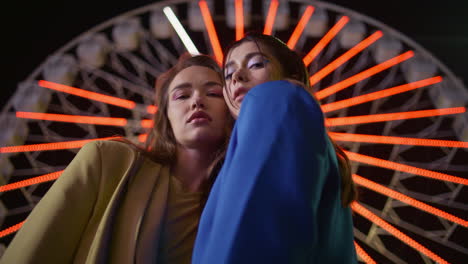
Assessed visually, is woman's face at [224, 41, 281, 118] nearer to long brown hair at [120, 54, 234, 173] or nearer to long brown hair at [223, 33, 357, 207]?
long brown hair at [223, 33, 357, 207]

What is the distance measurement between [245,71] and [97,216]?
64cm

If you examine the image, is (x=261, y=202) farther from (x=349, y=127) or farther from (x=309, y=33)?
(x=309, y=33)

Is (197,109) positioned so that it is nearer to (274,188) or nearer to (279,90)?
(279,90)

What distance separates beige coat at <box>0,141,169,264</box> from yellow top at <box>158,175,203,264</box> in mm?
58

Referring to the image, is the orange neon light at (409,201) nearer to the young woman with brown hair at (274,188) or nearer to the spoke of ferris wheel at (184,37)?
the spoke of ferris wheel at (184,37)

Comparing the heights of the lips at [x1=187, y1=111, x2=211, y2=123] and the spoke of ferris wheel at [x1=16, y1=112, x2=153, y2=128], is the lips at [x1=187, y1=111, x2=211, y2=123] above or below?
below

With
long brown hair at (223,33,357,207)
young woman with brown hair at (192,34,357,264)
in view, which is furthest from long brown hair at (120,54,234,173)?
young woman with brown hair at (192,34,357,264)

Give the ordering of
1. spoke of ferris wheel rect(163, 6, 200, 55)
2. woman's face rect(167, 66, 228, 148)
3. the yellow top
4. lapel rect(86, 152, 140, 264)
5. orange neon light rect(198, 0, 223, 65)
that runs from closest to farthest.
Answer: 1. lapel rect(86, 152, 140, 264)
2. the yellow top
3. woman's face rect(167, 66, 228, 148)
4. spoke of ferris wheel rect(163, 6, 200, 55)
5. orange neon light rect(198, 0, 223, 65)

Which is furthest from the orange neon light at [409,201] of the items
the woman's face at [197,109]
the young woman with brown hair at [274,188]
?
the young woman with brown hair at [274,188]

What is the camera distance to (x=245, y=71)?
1069mm

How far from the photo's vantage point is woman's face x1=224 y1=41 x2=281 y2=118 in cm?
101

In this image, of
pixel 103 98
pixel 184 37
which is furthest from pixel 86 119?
pixel 184 37

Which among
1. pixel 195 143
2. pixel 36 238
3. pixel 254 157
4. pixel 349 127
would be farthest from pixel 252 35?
pixel 349 127

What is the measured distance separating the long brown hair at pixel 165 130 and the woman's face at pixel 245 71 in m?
0.34
